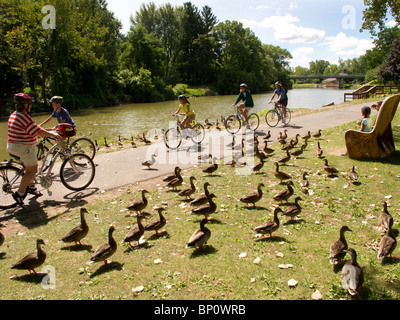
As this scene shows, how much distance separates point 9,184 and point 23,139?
1.19 metres

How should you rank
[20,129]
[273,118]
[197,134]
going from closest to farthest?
[20,129], [197,134], [273,118]

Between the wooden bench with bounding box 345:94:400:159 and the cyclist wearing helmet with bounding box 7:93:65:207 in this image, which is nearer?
the cyclist wearing helmet with bounding box 7:93:65:207

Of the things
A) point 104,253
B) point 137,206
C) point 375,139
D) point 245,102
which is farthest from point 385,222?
point 245,102

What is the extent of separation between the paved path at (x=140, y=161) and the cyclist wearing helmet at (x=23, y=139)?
0.63 meters

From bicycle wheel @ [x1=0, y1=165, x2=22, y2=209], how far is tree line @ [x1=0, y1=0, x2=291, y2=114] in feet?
120

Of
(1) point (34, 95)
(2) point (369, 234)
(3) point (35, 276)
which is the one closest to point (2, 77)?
(1) point (34, 95)

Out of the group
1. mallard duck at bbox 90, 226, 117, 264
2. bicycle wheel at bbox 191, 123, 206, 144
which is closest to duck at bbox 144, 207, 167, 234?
mallard duck at bbox 90, 226, 117, 264

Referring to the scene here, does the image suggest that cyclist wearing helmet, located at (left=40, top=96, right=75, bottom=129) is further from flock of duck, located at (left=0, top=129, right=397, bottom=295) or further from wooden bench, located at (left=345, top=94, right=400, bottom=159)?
wooden bench, located at (left=345, top=94, right=400, bottom=159)

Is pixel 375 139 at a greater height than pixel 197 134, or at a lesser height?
lesser

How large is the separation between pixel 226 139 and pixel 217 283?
10.6 m

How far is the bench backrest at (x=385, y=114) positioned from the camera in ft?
30.2

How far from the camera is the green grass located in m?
3.98

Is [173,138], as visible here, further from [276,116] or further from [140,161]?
[276,116]

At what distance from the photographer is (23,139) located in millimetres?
6508
